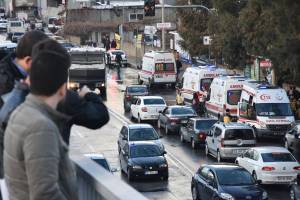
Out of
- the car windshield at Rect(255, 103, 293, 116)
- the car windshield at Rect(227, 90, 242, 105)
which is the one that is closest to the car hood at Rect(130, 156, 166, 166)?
the car windshield at Rect(255, 103, 293, 116)

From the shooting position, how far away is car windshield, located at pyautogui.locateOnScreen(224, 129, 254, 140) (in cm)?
3216

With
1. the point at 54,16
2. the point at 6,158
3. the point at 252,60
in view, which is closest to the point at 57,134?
the point at 6,158

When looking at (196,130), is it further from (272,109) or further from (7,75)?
(7,75)

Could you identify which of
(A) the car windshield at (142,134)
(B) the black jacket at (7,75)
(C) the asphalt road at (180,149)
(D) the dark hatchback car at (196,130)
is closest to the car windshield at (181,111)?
(C) the asphalt road at (180,149)

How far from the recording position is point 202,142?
1389 inches

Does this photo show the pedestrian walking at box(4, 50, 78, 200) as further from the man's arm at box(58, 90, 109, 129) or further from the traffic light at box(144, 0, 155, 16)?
the traffic light at box(144, 0, 155, 16)

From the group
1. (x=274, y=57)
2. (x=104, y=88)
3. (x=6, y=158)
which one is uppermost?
(x=6, y=158)

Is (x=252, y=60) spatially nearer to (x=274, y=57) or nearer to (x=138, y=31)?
(x=274, y=57)

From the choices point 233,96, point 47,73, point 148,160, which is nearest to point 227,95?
point 233,96

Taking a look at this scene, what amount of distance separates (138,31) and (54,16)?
139 ft

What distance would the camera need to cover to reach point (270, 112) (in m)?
36.8

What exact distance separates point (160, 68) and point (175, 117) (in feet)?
58.6

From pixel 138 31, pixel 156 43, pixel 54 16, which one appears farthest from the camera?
pixel 54 16

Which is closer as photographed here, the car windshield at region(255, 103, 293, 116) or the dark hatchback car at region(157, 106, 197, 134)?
the car windshield at region(255, 103, 293, 116)
